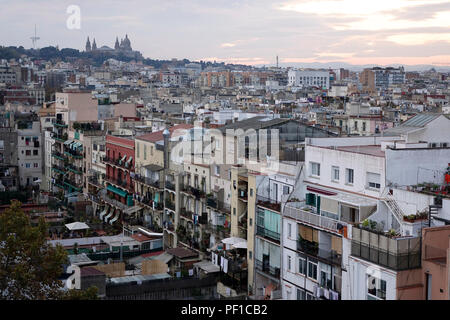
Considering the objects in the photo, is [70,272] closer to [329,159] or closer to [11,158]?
[329,159]

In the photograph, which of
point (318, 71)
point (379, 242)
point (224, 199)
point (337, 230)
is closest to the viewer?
point (379, 242)

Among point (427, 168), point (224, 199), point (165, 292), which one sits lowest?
point (165, 292)

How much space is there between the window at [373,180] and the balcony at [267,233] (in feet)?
11.0

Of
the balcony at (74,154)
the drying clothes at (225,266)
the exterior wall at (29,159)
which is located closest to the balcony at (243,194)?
the drying clothes at (225,266)

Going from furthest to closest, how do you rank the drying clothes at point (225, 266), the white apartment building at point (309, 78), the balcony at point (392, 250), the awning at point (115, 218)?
the white apartment building at point (309, 78), the awning at point (115, 218), the drying clothes at point (225, 266), the balcony at point (392, 250)

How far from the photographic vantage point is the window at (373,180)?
57.4 ft

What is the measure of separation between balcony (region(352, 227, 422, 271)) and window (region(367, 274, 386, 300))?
40 cm

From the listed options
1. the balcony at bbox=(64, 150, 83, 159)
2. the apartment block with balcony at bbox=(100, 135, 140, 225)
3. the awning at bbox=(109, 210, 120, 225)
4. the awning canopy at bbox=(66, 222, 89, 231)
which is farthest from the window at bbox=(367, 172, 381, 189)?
the balcony at bbox=(64, 150, 83, 159)

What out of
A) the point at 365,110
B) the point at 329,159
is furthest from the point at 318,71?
the point at 329,159

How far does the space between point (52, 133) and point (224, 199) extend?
27598mm

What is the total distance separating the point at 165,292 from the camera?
2011 centimetres

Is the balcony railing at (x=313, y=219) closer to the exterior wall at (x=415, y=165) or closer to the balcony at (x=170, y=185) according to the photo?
the exterior wall at (x=415, y=165)

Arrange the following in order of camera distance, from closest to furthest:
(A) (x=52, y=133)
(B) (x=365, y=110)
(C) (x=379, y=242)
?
1. (C) (x=379, y=242)
2. (A) (x=52, y=133)
3. (B) (x=365, y=110)

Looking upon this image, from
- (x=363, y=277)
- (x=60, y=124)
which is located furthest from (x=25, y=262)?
(x=60, y=124)
